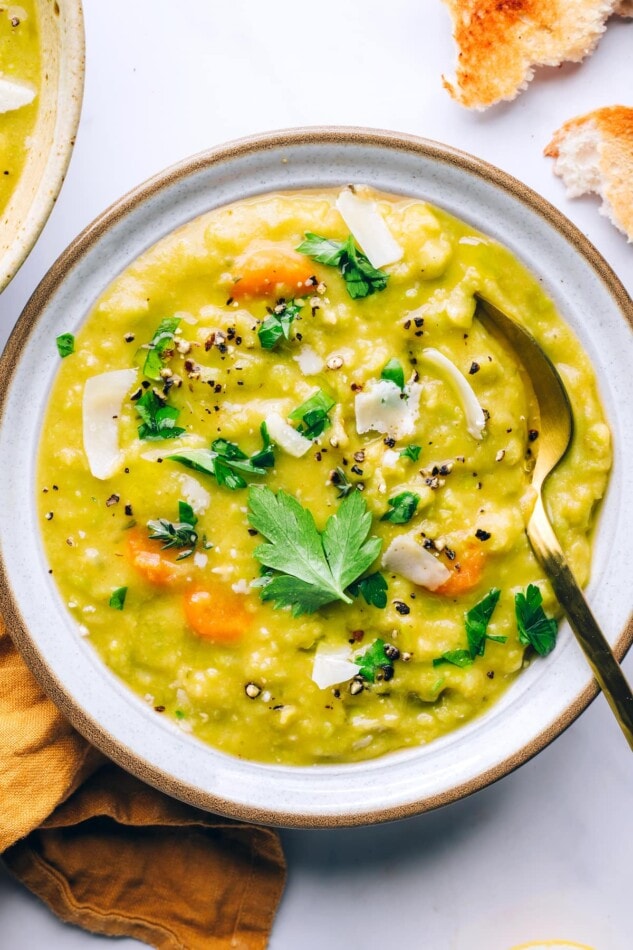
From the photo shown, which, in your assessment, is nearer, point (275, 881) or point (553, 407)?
point (553, 407)

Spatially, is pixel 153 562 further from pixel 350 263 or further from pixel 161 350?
pixel 350 263

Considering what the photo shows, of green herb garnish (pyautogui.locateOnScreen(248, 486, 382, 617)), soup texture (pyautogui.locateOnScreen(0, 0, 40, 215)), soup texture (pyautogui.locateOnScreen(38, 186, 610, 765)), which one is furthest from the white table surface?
green herb garnish (pyautogui.locateOnScreen(248, 486, 382, 617))

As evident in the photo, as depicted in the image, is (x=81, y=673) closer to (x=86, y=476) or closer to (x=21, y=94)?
(x=86, y=476)

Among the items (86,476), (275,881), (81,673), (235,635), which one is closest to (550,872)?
(275,881)

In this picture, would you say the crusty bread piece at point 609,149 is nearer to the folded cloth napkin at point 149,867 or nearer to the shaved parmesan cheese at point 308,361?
the shaved parmesan cheese at point 308,361

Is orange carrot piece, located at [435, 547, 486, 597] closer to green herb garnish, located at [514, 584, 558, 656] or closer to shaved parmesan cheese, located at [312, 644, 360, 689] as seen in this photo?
green herb garnish, located at [514, 584, 558, 656]

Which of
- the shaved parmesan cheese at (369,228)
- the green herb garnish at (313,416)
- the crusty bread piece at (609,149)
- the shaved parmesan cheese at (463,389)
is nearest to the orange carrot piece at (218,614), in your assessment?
the green herb garnish at (313,416)
